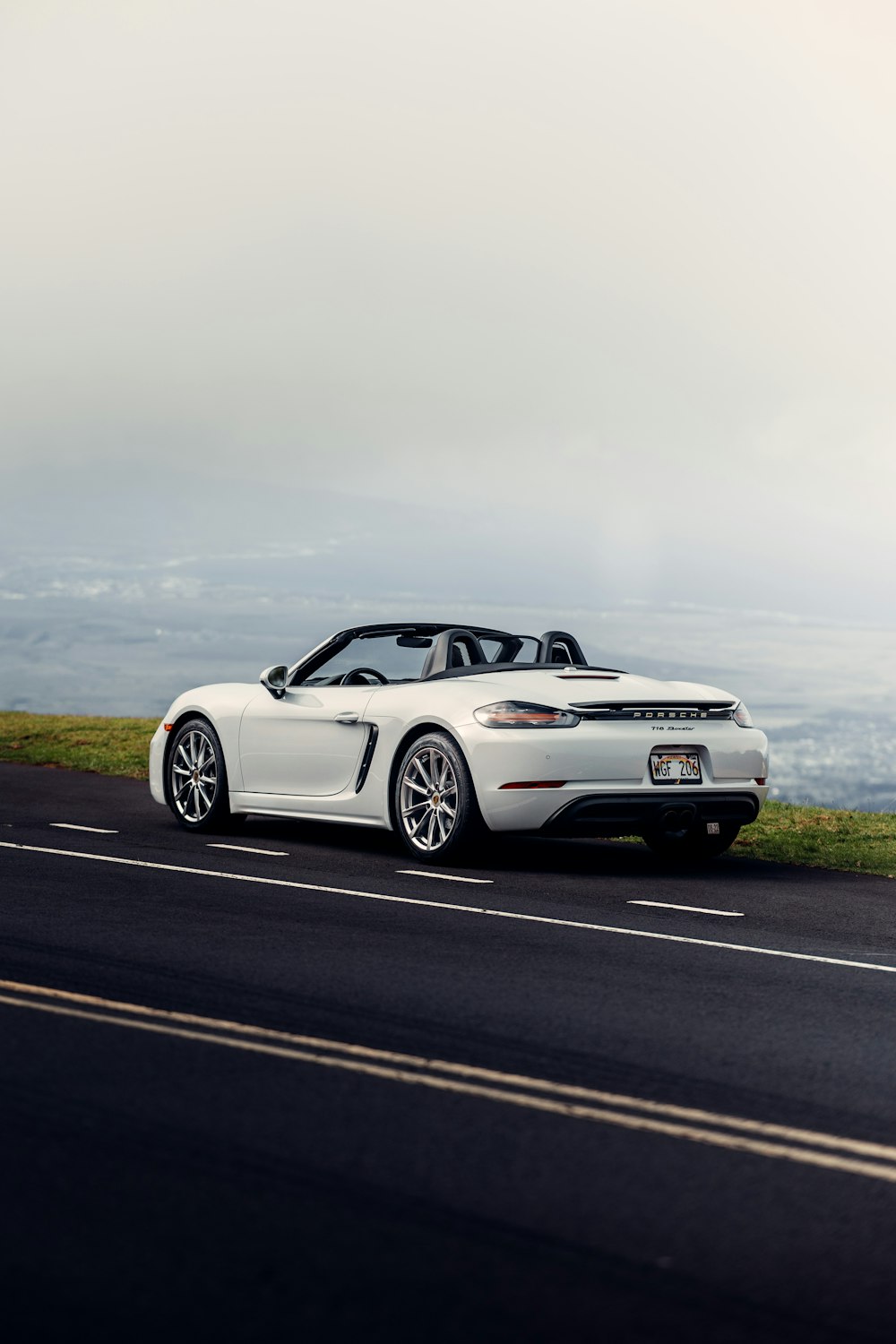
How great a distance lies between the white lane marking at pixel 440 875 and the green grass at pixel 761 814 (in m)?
2.96

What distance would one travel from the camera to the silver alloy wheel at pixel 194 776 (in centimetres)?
1189

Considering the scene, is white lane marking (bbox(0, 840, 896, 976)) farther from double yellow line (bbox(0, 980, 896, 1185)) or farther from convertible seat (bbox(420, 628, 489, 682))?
double yellow line (bbox(0, 980, 896, 1185))

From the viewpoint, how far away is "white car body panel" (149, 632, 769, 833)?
385 inches

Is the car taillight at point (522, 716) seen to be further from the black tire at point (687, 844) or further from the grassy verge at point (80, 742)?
the grassy verge at point (80, 742)

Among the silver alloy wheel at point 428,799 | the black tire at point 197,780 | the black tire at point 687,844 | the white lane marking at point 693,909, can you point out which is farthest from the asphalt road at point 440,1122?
the black tire at point 197,780

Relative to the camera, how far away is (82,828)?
11.9 meters

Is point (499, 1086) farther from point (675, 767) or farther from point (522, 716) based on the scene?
point (675, 767)

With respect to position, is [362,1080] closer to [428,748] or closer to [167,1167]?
[167,1167]

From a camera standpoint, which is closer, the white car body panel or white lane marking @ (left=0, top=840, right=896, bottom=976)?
white lane marking @ (left=0, top=840, right=896, bottom=976)

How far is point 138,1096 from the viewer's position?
4.55 meters

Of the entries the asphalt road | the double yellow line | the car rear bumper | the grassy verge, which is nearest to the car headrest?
the car rear bumper

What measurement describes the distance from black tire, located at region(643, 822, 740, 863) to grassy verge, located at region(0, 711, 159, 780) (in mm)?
8001

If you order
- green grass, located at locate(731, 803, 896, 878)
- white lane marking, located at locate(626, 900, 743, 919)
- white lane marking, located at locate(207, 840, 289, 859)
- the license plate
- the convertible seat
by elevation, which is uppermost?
the convertible seat

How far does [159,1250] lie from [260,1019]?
2.17 meters
